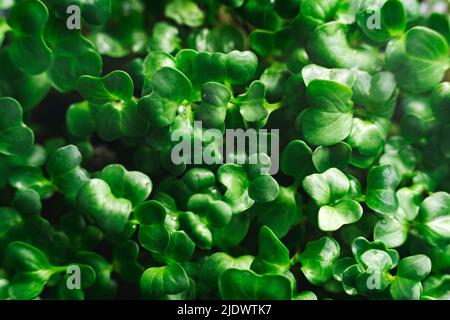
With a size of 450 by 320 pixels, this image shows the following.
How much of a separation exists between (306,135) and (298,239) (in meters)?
0.17

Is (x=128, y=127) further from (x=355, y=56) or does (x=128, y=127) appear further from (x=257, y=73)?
(x=355, y=56)

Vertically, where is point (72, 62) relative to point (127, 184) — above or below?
above

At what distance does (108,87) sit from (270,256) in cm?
32

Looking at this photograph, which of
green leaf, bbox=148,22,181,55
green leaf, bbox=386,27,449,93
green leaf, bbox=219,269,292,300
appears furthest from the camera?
green leaf, bbox=148,22,181,55

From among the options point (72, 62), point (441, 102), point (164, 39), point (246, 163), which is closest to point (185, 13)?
point (164, 39)

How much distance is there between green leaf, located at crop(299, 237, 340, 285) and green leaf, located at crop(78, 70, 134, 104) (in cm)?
33

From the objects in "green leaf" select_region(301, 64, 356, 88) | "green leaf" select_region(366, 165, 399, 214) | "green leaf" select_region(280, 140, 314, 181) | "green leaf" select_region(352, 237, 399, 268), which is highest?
"green leaf" select_region(301, 64, 356, 88)

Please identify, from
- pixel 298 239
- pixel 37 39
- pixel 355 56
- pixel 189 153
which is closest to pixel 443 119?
pixel 355 56

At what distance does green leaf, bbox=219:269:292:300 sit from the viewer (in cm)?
69

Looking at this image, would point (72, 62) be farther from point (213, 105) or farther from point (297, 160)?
point (297, 160)

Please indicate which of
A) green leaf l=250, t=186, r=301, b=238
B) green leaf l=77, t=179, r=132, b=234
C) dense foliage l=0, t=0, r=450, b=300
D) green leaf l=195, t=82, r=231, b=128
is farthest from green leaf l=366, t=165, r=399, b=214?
green leaf l=77, t=179, r=132, b=234

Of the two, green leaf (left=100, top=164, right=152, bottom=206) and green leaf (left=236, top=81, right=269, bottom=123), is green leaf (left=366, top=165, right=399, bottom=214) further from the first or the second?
green leaf (left=100, top=164, right=152, bottom=206)

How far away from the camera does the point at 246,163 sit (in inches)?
29.6

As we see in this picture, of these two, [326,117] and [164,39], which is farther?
[164,39]
